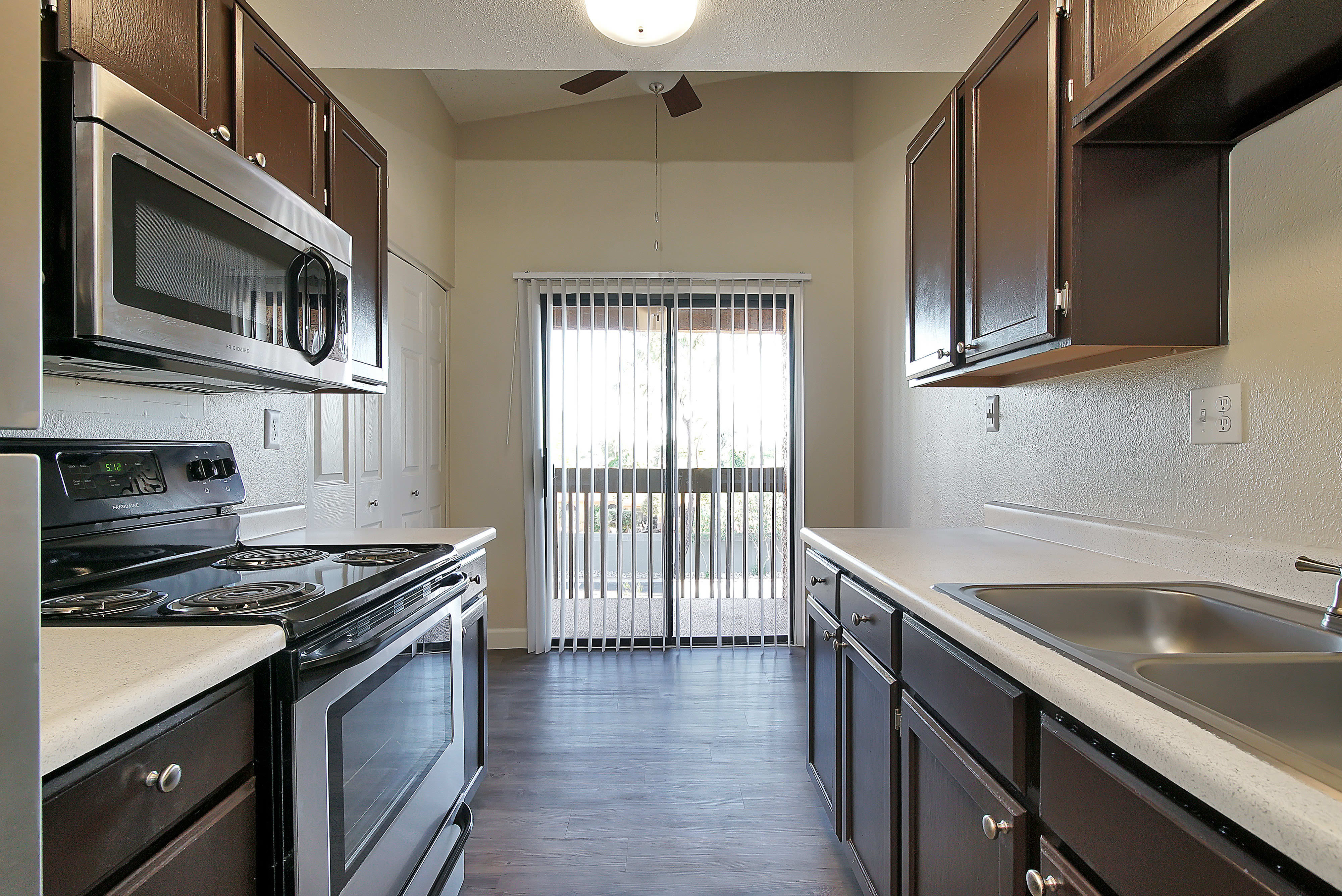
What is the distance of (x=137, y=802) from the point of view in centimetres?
75

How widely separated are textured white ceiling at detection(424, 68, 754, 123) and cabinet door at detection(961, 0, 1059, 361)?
208cm

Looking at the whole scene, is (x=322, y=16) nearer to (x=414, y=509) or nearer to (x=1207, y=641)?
(x=414, y=509)

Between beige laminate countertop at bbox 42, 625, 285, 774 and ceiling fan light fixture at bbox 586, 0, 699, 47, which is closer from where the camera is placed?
beige laminate countertop at bbox 42, 625, 285, 774

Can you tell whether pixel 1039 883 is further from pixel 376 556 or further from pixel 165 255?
pixel 165 255

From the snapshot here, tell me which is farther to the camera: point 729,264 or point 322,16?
point 729,264

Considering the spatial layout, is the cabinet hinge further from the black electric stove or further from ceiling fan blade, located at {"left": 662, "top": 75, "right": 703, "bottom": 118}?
ceiling fan blade, located at {"left": 662, "top": 75, "right": 703, "bottom": 118}

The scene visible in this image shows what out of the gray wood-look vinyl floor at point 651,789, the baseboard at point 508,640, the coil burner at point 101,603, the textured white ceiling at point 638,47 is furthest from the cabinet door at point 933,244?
the baseboard at point 508,640

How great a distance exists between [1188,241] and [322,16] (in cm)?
228

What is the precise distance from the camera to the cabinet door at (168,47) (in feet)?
3.55

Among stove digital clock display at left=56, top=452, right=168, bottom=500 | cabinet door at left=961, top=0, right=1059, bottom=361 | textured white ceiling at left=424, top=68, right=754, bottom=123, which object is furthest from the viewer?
textured white ceiling at left=424, top=68, right=754, bottom=123

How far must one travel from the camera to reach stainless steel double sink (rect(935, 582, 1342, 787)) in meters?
0.81

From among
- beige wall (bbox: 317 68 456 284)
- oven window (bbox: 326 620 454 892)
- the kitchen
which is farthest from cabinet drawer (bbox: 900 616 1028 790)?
beige wall (bbox: 317 68 456 284)

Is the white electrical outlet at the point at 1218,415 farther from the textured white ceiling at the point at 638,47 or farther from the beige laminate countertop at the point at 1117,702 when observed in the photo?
the textured white ceiling at the point at 638,47

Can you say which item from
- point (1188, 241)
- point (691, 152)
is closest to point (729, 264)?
point (691, 152)
